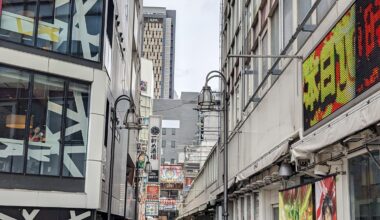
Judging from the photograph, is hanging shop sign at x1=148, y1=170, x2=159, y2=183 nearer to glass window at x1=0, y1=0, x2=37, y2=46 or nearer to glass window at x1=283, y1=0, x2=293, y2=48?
glass window at x1=0, y1=0, x2=37, y2=46

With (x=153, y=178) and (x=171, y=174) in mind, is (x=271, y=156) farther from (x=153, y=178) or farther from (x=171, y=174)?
(x=171, y=174)

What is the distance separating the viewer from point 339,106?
8500 mm

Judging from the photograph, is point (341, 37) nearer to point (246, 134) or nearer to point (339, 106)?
point (339, 106)

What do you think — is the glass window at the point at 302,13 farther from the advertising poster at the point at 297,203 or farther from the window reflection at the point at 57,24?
the window reflection at the point at 57,24

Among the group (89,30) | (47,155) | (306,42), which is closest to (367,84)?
(306,42)

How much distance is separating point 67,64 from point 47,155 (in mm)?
3385

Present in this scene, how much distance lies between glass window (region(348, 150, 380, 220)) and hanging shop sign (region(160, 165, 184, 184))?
8876 cm

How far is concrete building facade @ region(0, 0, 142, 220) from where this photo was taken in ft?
57.9

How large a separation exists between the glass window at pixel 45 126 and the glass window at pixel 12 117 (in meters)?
0.34

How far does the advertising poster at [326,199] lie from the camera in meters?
9.45

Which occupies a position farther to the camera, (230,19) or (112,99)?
(230,19)

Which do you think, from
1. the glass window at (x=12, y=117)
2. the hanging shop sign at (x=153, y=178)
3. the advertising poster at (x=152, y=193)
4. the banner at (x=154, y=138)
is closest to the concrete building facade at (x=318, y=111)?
the glass window at (x=12, y=117)

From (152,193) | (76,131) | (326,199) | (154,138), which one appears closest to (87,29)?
(76,131)

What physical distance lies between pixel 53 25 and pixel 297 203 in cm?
1156
